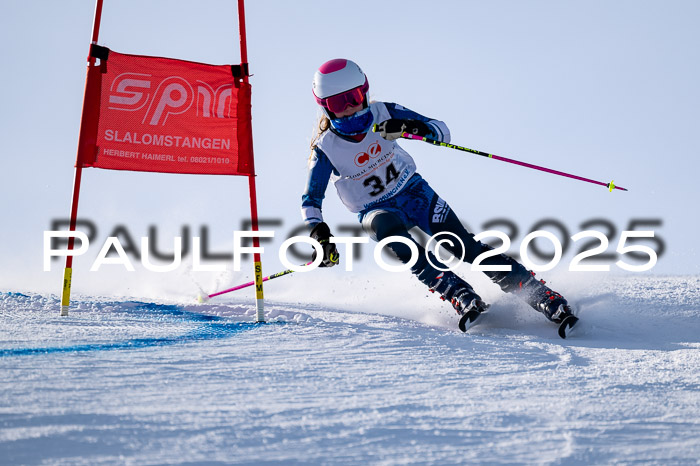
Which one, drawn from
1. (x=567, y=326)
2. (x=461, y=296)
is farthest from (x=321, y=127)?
(x=567, y=326)

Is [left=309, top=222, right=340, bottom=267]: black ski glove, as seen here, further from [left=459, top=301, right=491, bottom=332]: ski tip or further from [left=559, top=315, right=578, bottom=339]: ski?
[left=559, top=315, right=578, bottom=339]: ski

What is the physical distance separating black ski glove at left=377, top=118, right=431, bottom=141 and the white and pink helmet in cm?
19

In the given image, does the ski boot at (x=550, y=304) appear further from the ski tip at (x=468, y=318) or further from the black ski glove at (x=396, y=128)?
the black ski glove at (x=396, y=128)

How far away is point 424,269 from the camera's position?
4074 mm

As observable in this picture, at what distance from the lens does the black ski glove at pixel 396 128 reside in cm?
405

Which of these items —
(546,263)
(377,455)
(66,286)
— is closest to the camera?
(377,455)

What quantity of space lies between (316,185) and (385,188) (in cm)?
44

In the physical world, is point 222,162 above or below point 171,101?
below

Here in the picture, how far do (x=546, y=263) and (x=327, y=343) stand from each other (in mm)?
2373

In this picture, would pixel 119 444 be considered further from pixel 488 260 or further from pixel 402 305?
pixel 402 305

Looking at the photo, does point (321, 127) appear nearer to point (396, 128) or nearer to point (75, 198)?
point (396, 128)

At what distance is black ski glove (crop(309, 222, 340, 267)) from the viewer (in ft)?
13.0

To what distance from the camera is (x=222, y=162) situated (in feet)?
15.0

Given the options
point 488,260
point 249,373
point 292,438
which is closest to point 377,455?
point 292,438
